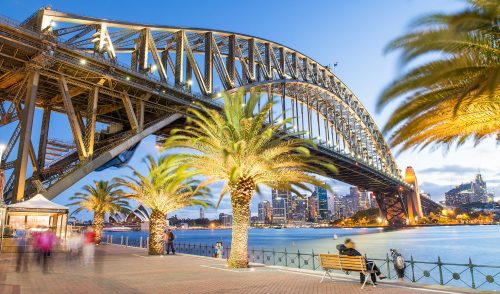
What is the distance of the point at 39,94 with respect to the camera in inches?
1256

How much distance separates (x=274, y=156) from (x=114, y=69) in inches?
642

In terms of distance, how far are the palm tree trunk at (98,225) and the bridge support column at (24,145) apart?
1314 centimetres

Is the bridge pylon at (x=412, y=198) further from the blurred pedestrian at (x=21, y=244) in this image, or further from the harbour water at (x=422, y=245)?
the blurred pedestrian at (x=21, y=244)

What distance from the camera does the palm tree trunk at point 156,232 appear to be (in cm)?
2189

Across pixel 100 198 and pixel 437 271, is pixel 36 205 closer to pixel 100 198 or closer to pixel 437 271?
pixel 100 198

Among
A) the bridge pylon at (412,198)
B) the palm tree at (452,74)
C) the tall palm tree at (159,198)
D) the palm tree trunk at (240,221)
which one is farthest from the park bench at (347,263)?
the bridge pylon at (412,198)

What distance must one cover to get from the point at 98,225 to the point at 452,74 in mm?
33432

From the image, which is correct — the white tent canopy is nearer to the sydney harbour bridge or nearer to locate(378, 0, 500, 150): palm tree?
the sydney harbour bridge

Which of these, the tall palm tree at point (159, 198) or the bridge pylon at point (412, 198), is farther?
the bridge pylon at point (412, 198)

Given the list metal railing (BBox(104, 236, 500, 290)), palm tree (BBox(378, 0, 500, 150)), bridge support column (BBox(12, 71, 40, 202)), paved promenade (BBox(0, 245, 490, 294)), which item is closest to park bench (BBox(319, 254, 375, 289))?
paved promenade (BBox(0, 245, 490, 294))

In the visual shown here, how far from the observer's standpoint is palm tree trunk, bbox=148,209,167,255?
71.8ft

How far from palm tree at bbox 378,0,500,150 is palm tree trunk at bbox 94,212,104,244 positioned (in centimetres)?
3046

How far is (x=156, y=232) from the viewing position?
22.0 metres

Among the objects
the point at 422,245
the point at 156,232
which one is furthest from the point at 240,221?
the point at 422,245
